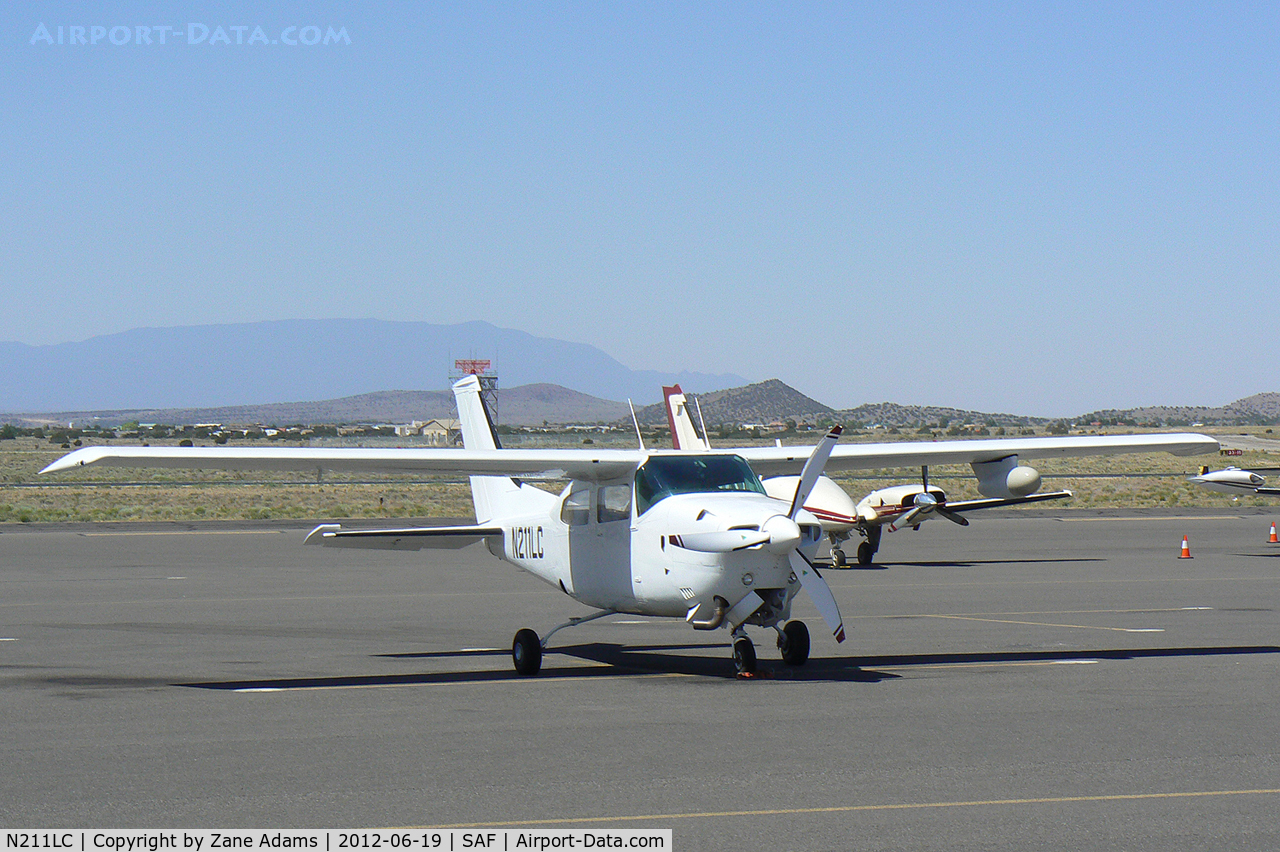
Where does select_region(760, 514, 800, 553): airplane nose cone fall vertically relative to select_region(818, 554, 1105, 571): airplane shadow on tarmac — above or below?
above

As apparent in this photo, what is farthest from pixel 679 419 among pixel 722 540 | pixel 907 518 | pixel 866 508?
pixel 722 540

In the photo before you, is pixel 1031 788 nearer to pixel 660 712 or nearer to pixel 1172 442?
pixel 660 712

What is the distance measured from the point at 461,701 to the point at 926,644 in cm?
601

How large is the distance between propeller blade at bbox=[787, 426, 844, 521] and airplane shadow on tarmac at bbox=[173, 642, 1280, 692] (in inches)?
61.0

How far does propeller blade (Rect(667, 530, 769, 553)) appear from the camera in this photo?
1137 cm

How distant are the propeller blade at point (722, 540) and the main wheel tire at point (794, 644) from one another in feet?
5.56

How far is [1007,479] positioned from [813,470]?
4032mm

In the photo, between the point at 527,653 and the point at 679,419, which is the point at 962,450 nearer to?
the point at 527,653

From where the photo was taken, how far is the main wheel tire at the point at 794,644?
12922 millimetres

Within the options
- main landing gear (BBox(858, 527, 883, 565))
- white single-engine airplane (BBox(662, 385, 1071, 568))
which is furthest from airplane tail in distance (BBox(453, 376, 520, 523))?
main landing gear (BBox(858, 527, 883, 565))

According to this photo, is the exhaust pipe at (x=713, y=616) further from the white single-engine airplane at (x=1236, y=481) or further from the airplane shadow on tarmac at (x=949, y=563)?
the white single-engine airplane at (x=1236, y=481)

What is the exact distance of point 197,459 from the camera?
41.8ft

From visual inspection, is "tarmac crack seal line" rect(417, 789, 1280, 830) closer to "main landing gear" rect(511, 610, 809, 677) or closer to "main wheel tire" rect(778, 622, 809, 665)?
"main landing gear" rect(511, 610, 809, 677)

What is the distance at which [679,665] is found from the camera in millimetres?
13516
